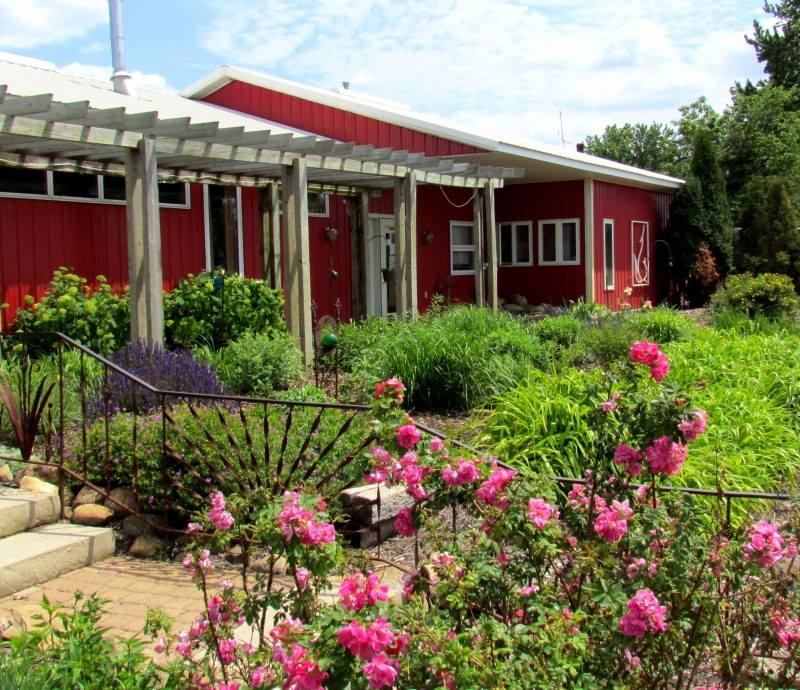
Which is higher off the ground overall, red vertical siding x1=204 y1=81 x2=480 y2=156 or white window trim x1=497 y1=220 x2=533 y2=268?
red vertical siding x1=204 y1=81 x2=480 y2=156

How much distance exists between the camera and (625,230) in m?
20.6

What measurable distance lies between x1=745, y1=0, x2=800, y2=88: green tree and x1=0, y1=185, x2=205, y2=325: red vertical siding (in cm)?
3585

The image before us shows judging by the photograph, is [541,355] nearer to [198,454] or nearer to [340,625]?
[198,454]

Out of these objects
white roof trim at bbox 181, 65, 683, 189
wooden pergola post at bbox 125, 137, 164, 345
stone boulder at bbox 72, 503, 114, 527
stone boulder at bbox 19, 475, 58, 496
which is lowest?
stone boulder at bbox 72, 503, 114, 527

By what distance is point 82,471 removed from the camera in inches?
209

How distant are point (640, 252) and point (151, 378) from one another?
17.0 meters

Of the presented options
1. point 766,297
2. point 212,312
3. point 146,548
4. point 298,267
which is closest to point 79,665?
point 146,548

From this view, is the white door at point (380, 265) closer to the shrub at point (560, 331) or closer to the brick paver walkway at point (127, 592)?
the shrub at point (560, 331)

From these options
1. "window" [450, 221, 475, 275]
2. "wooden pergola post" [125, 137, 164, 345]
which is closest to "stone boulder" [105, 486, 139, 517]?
"wooden pergola post" [125, 137, 164, 345]

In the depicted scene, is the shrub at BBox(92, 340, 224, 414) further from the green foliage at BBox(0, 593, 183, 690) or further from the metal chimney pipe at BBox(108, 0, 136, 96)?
the metal chimney pipe at BBox(108, 0, 136, 96)

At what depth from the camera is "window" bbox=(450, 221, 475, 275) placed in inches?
752

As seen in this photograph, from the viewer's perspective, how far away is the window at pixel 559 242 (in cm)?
1916

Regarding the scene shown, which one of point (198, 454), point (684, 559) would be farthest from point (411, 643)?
point (198, 454)

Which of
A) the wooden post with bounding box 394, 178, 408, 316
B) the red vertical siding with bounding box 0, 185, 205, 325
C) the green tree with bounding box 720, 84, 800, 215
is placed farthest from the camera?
the green tree with bounding box 720, 84, 800, 215
